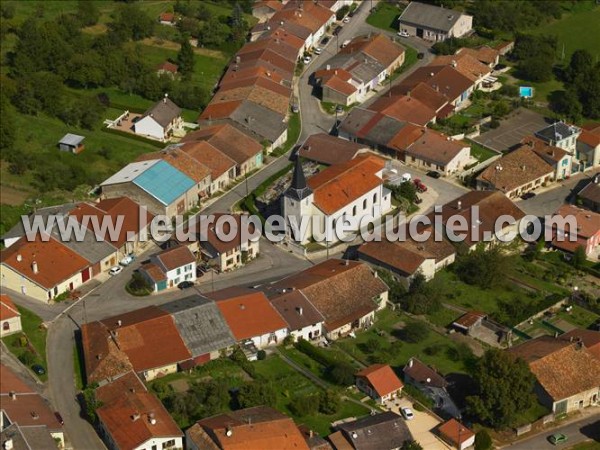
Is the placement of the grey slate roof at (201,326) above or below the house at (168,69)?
below

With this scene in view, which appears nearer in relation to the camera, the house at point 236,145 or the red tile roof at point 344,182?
the red tile roof at point 344,182

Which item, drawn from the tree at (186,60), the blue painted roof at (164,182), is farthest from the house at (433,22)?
the blue painted roof at (164,182)

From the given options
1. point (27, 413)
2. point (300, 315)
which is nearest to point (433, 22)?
Answer: point (300, 315)

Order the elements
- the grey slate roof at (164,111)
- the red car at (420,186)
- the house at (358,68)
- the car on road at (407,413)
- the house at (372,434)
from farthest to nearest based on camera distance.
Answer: the house at (358,68), the grey slate roof at (164,111), the red car at (420,186), the car on road at (407,413), the house at (372,434)

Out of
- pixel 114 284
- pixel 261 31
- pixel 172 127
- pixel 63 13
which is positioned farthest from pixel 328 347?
pixel 63 13

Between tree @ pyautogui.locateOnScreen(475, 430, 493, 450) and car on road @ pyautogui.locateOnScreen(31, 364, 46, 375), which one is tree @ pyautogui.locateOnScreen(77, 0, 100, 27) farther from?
tree @ pyautogui.locateOnScreen(475, 430, 493, 450)

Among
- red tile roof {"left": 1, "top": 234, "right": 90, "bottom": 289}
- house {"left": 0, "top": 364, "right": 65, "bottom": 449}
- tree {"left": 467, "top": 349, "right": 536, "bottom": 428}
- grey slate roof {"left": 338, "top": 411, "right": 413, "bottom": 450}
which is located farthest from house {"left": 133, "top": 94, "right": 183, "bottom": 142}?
tree {"left": 467, "top": 349, "right": 536, "bottom": 428}

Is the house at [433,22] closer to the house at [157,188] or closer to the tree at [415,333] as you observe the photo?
the house at [157,188]

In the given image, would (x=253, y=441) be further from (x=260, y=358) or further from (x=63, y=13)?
(x=63, y=13)
